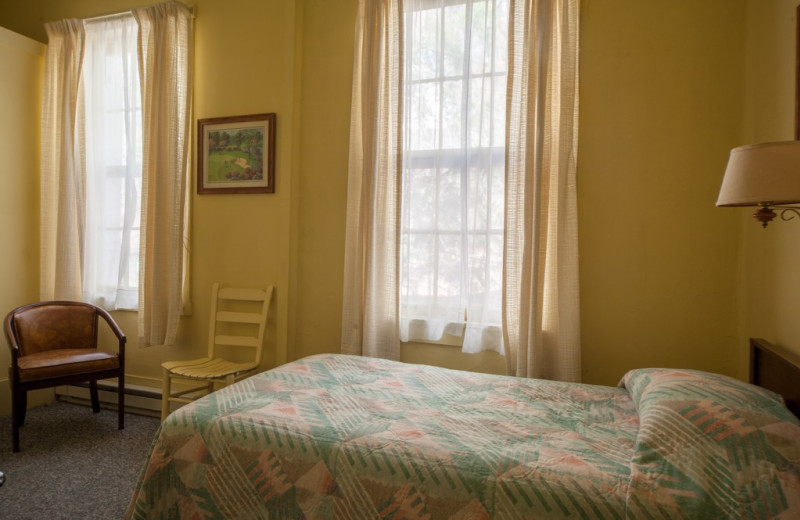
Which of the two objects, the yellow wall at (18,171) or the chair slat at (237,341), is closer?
the chair slat at (237,341)

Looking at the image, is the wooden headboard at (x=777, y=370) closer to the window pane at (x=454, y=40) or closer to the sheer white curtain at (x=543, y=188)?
the sheer white curtain at (x=543, y=188)

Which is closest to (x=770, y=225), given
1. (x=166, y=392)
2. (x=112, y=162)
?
(x=166, y=392)

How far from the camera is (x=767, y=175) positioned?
154 cm

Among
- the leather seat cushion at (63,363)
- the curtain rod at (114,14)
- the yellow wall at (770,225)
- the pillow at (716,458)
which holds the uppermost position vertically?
the curtain rod at (114,14)

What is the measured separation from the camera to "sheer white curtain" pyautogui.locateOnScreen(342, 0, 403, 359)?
3.35 m

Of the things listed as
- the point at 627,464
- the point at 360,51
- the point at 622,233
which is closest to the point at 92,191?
the point at 360,51

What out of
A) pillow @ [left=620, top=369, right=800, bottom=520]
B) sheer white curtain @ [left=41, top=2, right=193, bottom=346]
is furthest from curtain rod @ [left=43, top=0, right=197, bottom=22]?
pillow @ [left=620, top=369, right=800, bottom=520]

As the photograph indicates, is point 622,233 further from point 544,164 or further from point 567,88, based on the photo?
point 567,88

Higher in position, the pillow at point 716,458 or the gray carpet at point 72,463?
the pillow at point 716,458

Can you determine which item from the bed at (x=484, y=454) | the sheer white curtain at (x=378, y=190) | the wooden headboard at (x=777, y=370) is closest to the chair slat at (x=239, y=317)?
the sheer white curtain at (x=378, y=190)

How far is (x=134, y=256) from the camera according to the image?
162 inches

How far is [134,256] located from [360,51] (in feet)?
7.57

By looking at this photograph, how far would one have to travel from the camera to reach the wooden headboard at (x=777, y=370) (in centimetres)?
184

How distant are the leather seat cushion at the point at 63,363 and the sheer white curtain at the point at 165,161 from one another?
15.3 inches
